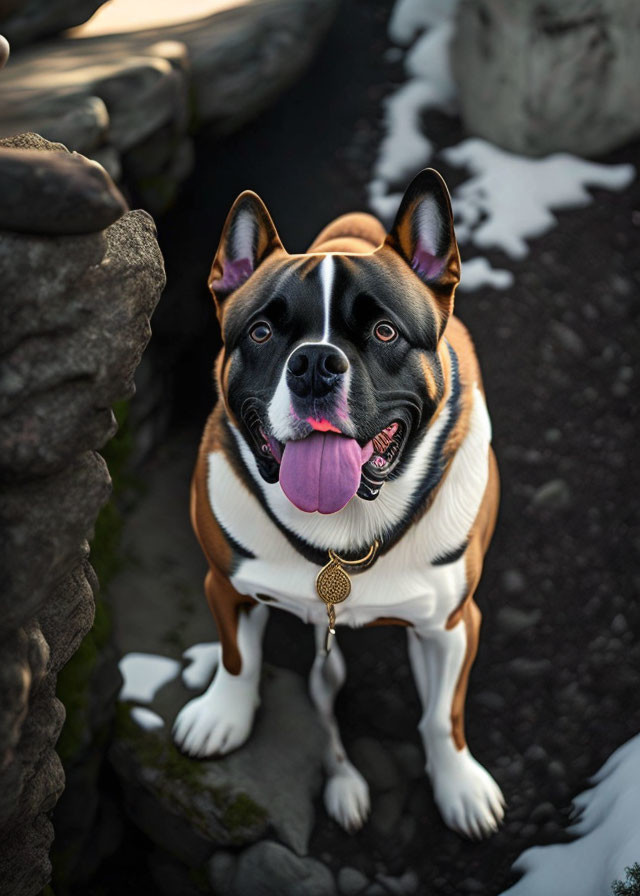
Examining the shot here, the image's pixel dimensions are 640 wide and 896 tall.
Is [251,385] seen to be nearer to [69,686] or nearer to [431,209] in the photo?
[431,209]

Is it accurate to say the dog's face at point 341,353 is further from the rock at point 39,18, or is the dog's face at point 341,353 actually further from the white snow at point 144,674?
the rock at point 39,18

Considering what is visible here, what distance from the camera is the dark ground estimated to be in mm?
3203

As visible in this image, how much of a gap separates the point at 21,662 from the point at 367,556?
981 millimetres

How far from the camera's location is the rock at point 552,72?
14.0 feet

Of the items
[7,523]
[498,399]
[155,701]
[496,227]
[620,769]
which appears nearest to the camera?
[7,523]

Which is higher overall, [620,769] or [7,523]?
[7,523]

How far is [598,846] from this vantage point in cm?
285

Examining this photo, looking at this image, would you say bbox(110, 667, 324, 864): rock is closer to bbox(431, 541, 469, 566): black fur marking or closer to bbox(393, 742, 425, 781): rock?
bbox(393, 742, 425, 781): rock

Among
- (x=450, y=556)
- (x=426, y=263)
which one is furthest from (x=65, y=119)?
(x=450, y=556)

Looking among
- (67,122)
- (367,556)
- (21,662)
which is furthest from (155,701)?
(67,122)

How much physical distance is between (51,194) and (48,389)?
385 millimetres

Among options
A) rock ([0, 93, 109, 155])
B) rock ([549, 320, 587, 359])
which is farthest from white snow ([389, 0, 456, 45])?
rock ([0, 93, 109, 155])

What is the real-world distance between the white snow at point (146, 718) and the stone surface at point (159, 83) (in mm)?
2034

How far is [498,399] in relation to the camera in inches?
157
